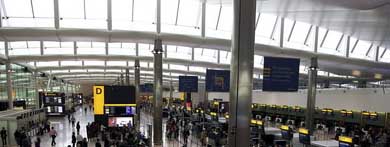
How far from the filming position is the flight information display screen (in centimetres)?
2227

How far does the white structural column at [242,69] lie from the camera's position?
788 centimetres

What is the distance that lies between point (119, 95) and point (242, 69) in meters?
16.1

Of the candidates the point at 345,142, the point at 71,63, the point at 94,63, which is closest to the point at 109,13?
the point at 345,142

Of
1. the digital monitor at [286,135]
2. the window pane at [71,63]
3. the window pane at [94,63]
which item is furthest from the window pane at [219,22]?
the window pane at [71,63]

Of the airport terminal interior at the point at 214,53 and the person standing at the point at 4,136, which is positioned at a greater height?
the airport terminal interior at the point at 214,53

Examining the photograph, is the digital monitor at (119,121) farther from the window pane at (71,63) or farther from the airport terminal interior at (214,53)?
the window pane at (71,63)

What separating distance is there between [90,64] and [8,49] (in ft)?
53.0

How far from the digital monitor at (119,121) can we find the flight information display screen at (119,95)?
1194mm

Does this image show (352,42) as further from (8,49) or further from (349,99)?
(8,49)

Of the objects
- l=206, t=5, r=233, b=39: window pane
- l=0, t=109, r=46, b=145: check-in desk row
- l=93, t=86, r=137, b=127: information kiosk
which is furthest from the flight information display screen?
l=206, t=5, r=233, b=39: window pane

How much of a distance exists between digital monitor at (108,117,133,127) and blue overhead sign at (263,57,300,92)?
13.3 metres

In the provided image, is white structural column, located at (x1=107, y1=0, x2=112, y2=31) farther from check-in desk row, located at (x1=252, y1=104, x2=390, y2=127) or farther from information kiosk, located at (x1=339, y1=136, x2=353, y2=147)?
check-in desk row, located at (x1=252, y1=104, x2=390, y2=127)

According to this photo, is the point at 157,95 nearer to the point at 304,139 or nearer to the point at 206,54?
the point at 304,139

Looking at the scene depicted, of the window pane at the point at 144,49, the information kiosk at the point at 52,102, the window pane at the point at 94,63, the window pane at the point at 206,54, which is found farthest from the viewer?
the window pane at the point at 94,63
